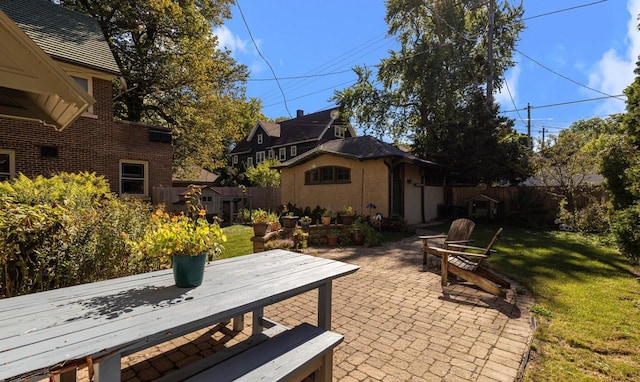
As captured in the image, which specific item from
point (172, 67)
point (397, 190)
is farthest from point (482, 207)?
point (172, 67)

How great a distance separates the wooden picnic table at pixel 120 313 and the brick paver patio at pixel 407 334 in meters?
0.77

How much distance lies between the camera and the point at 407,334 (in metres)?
3.40

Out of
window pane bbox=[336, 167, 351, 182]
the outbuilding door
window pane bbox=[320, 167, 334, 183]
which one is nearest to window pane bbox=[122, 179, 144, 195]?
window pane bbox=[320, 167, 334, 183]

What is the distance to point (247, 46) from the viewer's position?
9883mm

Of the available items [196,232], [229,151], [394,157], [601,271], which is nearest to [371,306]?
[196,232]

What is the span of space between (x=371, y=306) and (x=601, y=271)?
5.08m

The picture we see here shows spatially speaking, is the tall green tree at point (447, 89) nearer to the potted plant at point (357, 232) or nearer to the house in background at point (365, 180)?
the house in background at point (365, 180)

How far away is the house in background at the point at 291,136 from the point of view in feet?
90.2

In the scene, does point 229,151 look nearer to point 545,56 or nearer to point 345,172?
point 345,172

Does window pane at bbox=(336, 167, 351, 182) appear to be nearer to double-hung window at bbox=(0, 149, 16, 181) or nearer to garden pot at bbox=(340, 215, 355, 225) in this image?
garden pot at bbox=(340, 215, 355, 225)

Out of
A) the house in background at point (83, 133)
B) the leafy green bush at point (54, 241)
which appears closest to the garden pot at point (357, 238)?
the leafy green bush at point (54, 241)

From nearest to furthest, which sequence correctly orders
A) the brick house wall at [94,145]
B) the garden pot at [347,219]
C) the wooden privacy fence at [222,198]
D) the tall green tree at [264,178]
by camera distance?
the brick house wall at [94,145] < the garden pot at [347,219] < the wooden privacy fence at [222,198] < the tall green tree at [264,178]

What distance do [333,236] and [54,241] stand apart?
6704 millimetres

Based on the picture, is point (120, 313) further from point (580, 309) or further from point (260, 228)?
point (580, 309)
